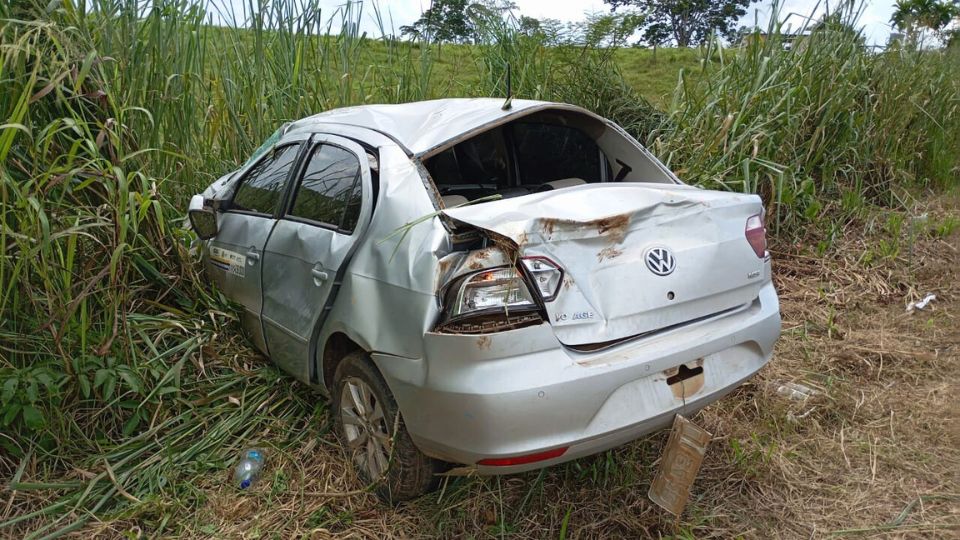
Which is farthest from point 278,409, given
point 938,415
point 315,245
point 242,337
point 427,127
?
point 938,415

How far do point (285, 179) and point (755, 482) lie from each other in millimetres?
2459

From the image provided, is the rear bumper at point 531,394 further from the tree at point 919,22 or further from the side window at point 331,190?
the tree at point 919,22

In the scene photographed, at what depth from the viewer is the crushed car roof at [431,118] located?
2.63 m

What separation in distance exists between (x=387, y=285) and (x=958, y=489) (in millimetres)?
2385

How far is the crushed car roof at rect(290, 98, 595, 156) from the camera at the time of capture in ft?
8.64

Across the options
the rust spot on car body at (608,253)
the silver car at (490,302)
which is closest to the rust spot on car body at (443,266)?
the silver car at (490,302)

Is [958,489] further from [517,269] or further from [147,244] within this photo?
[147,244]

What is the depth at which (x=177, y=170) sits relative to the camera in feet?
13.5

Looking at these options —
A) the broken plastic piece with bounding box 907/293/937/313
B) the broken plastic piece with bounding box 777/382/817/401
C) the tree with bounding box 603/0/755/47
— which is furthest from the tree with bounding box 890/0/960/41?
the broken plastic piece with bounding box 777/382/817/401

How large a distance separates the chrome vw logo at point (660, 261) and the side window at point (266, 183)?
5.81ft

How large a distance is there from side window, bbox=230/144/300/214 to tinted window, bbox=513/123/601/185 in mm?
1115

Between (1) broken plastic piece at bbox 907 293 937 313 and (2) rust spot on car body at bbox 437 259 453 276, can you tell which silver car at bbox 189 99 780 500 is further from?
(1) broken plastic piece at bbox 907 293 937 313

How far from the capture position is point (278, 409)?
3.25 meters

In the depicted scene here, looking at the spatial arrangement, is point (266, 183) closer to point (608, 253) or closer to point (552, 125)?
point (552, 125)
